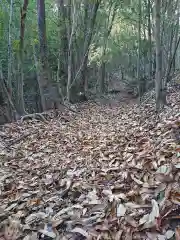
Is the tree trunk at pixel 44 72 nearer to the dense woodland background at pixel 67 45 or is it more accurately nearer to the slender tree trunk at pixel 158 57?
the dense woodland background at pixel 67 45

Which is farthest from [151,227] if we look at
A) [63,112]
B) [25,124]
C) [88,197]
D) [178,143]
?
[63,112]

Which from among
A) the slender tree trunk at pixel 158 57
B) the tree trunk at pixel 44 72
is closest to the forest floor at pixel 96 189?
the slender tree trunk at pixel 158 57

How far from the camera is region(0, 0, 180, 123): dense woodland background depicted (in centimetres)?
684

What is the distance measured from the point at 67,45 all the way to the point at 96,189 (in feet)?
28.3

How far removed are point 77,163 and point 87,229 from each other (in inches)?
61.3

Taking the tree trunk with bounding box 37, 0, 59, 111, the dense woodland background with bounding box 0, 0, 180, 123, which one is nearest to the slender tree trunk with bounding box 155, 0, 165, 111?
the dense woodland background with bounding box 0, 0, 180, 123

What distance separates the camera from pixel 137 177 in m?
2.54

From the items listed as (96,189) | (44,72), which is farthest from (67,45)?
(96,189)

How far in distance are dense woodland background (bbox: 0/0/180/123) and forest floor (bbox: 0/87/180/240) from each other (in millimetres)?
2490

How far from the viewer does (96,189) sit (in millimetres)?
2586

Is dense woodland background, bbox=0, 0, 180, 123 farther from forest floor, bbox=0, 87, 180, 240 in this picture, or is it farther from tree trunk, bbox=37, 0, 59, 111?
forest floor, bbox=0, 87, 180, 240

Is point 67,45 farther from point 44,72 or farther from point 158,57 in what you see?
point 158,57

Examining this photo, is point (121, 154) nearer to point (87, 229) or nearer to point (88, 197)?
point (88, 197)

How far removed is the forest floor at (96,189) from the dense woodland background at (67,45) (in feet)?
8.17
